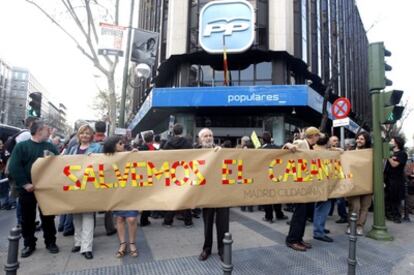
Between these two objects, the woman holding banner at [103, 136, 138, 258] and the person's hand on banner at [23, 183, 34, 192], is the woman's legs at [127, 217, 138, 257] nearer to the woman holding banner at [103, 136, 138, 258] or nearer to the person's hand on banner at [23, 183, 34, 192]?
the woman holding banner at [103, 136, 138, 258]

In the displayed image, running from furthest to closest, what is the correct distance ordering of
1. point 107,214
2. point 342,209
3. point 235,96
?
point 235,96 → point 342,209 → point 107,214

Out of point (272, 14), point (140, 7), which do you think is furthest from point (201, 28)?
point (140, 7)

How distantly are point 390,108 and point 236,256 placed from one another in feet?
12.6

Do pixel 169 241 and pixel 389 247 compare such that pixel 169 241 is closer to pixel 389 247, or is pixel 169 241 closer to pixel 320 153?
pixel 320 153

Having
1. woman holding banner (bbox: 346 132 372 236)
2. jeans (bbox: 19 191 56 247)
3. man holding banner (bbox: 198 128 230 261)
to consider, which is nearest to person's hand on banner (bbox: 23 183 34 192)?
jeans (bbox: 19 191 56 247)

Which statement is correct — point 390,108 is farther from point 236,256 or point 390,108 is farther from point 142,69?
point 142,69

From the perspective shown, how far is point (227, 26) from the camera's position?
54.5ft

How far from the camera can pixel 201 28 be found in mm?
A: 16719

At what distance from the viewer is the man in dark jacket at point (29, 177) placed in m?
3.99

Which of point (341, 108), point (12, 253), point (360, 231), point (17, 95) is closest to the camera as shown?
point (12, 253)

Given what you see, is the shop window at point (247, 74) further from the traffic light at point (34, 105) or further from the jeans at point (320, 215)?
the jeans at point (320, 215)

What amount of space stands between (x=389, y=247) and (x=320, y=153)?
6.70ft

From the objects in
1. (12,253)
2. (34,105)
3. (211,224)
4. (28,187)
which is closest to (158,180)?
(211,224)

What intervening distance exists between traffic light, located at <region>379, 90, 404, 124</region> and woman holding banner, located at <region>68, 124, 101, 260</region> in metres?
5.11
